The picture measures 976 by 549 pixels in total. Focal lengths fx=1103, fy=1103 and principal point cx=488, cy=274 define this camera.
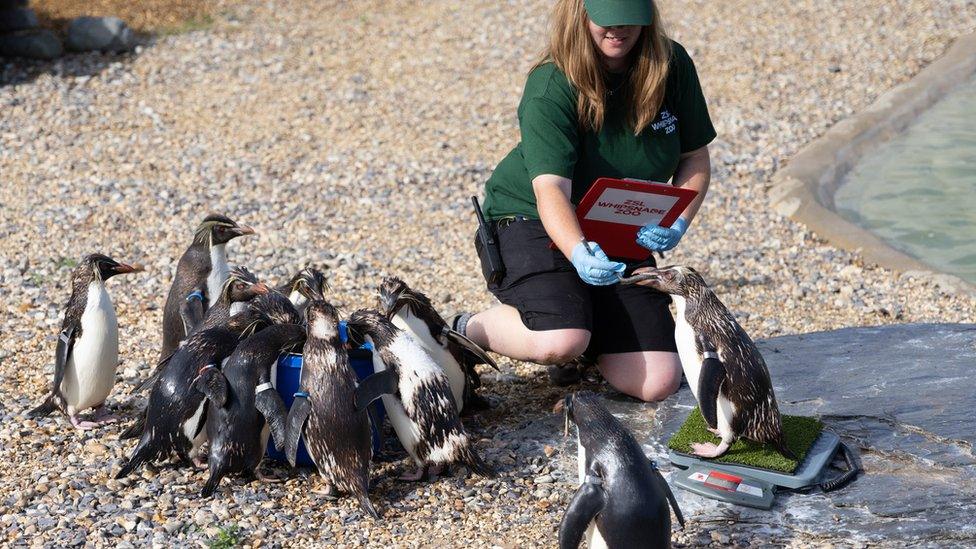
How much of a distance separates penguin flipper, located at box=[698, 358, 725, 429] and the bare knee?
69 centimetres

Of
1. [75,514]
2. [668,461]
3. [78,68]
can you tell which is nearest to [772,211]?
[668,461]

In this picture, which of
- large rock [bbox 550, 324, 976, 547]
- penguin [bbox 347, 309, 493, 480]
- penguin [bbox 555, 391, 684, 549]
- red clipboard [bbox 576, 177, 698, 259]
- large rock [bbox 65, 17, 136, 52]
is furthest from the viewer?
large rock [bbox 65, 17, 136, 52]

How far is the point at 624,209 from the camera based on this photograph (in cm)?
442

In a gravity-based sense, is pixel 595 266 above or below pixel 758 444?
above

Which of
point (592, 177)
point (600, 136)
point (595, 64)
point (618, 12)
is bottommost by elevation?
point (592, 177)

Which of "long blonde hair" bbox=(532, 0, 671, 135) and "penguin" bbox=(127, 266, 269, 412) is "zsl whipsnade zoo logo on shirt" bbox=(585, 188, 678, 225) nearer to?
"long blonde hair" bbox=(532, 0, 671, 135)

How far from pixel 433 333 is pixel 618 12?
58.8 inches

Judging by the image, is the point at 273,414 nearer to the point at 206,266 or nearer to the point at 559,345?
the point at 559,345

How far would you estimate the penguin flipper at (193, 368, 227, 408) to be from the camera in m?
3.91

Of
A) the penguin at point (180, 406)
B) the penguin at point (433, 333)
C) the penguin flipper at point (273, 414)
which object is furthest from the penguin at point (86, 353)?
the penguin at point (433, 333)

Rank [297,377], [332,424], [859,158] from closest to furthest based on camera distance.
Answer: [332,424] → [297,377] → [859,158]

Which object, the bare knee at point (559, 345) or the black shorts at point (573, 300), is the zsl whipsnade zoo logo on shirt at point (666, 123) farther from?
the bare knee at point (559, 345)

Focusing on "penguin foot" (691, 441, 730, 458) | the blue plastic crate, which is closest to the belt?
the blue plastic crate

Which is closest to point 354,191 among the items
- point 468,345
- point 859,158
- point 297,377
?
point 468,345
